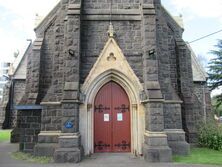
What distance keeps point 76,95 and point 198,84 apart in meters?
15.5

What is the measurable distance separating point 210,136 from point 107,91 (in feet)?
18.8

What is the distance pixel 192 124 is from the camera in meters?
12.0

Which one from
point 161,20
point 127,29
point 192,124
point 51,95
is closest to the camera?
point 51,95

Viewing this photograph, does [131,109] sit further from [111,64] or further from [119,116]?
[111,64]

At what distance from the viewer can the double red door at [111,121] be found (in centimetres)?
998

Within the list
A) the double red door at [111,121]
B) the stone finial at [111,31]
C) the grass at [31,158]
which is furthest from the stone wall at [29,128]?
the stone finial at [111,31]

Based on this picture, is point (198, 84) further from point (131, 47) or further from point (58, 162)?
point (58, 162)

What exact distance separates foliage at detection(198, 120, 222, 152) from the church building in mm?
2143

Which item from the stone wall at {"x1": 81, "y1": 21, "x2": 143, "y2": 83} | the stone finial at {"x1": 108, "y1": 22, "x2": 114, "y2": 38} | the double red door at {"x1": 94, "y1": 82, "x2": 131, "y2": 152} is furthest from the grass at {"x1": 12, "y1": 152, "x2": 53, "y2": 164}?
the stone finial at {"x1": 108, "y1": 22, "x2": 114, "y2": 38}

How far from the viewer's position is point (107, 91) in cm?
1028

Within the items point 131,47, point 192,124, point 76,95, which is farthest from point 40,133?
point 192,124

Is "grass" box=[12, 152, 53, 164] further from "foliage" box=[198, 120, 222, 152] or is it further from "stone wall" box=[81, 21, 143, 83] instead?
"foliage" box=[198, 120, 222, 152]

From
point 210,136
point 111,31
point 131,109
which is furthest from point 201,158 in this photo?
point 111,31

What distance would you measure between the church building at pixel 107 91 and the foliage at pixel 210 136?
2.14 meters
